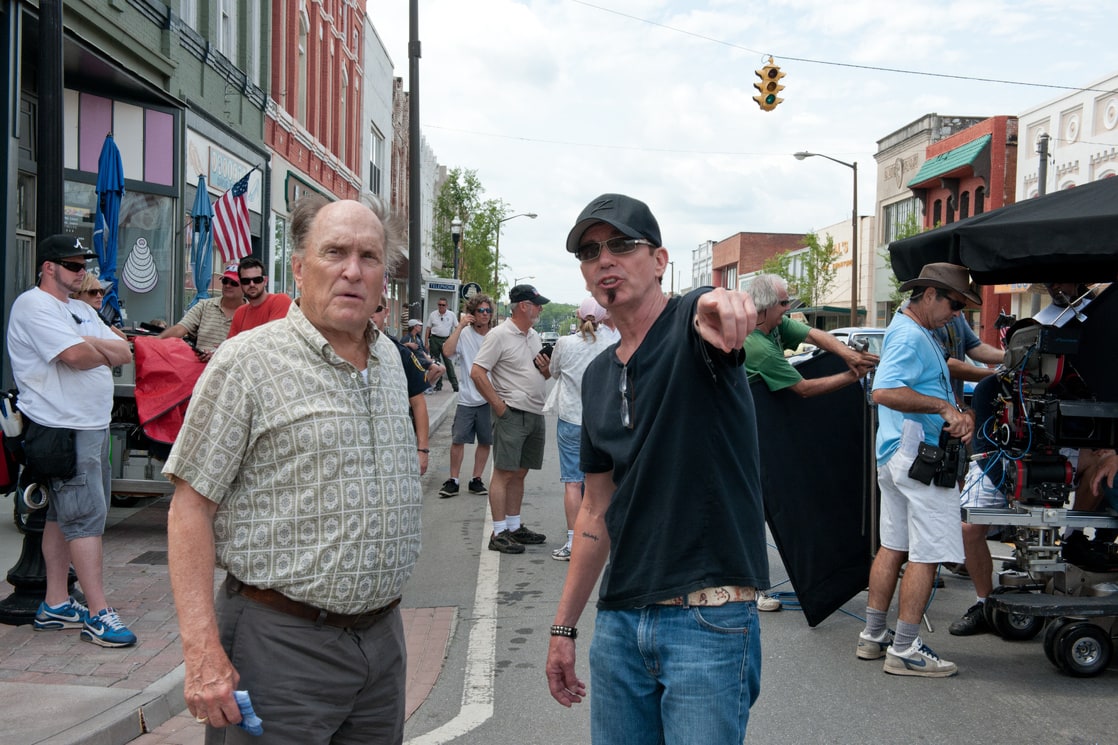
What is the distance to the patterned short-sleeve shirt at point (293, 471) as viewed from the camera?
2.43m

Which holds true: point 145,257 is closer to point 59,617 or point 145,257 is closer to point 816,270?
point 59,617

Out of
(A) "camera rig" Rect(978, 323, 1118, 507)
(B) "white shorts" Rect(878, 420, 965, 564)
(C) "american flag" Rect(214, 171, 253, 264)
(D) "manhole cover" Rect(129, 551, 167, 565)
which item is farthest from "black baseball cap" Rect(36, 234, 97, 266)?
(C) "american flag" Rect(214, 171, 253, 264)

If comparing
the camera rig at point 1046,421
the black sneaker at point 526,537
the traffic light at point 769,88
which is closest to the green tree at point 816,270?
the traffic light at point 769,88

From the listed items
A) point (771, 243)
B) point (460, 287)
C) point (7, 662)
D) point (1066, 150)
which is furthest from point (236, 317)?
point (771, 243)

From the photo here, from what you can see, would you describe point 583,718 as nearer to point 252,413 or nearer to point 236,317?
point 252,413

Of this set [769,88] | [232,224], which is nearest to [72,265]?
[232,224]

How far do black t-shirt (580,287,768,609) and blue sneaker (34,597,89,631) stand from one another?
4071mm

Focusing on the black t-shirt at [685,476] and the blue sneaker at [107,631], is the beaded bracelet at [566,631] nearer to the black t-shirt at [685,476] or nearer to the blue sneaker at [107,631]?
the black t-shirt at [685,476]

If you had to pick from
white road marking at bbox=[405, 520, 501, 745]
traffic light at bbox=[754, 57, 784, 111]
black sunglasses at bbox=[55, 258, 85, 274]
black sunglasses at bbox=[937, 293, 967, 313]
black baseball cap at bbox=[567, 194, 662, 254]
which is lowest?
white road marking at bbox=[405, 520, 501, 745]

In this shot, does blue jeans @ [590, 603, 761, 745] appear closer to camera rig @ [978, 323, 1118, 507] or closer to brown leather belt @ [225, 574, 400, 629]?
brown leather belt @ [225, 574, 400, 629]

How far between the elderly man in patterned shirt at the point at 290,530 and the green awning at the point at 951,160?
40.2 meters

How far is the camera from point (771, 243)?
82500 millimetres

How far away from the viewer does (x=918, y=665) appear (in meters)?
5.21

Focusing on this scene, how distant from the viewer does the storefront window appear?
15.4 meters
